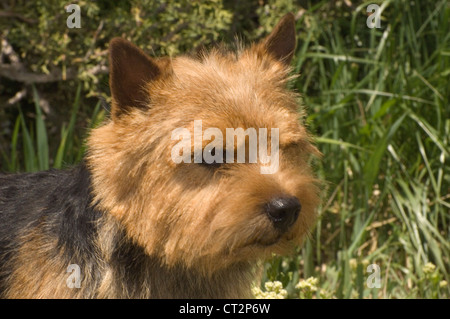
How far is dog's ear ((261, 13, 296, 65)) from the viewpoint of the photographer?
135 inches

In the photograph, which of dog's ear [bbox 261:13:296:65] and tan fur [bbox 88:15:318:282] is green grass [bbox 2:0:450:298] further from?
tan fur [bbox 88:15:318:282]

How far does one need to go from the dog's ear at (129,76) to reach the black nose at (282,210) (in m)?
0.74

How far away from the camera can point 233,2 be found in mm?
6254

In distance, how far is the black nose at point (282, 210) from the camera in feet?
9.20

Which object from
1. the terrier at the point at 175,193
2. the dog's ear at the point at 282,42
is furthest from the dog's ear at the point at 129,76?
the dog's ear at the point at 282,42

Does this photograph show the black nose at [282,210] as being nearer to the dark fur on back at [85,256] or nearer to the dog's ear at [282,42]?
the dark fur on back at [85,256]

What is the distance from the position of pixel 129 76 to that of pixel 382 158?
2.86m

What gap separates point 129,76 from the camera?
304 centimetres

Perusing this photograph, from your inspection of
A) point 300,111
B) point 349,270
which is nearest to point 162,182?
point 300,111

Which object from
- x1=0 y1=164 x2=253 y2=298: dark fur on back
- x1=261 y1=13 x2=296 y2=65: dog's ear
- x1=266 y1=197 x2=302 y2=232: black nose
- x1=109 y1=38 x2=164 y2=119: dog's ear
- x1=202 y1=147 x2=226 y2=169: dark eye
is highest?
x1=261 y1=13 x2=296 y2=65: dog's ear

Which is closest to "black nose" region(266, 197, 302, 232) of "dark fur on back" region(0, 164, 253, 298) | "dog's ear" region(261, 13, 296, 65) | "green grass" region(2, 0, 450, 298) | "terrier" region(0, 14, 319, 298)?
"terrier" region(0, 14, 319, 298)

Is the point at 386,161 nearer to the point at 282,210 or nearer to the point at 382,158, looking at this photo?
the point at 382,158
